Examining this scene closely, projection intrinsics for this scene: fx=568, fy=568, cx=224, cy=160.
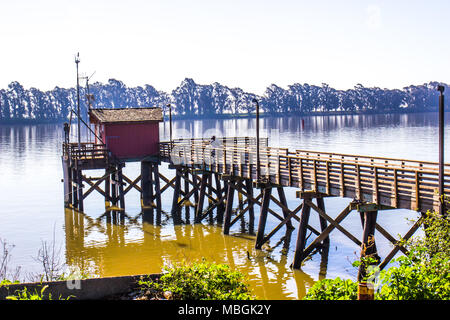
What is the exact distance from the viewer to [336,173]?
20938 millimetres

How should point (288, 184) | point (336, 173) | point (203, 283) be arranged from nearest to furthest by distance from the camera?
point (203, 283) < point (336, 173) < point (288, 184)

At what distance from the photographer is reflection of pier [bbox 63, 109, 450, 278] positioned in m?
18.2

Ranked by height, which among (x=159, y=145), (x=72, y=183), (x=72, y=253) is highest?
(x=159, y=145)

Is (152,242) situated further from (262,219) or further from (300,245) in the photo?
(300,245)

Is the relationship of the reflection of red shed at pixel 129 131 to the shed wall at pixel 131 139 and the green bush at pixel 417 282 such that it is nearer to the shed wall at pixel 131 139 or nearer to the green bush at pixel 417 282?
the shed wall at pixel 131 139

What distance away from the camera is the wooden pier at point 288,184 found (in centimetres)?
1794

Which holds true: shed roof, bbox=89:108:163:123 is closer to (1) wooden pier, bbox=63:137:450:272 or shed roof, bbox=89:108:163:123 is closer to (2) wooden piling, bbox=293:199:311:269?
(1) wooden pier, bbox=63:137:450:272

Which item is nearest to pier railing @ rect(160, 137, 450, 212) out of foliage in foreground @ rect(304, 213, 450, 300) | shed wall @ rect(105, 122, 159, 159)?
shed wall @ rect(105, 122, 159, 159)

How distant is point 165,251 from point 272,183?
5.76 meters

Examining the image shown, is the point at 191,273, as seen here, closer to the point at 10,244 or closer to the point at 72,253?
the point at 72,253

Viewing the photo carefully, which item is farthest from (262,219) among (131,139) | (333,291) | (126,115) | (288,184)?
(333,291)

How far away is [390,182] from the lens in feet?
59.1
